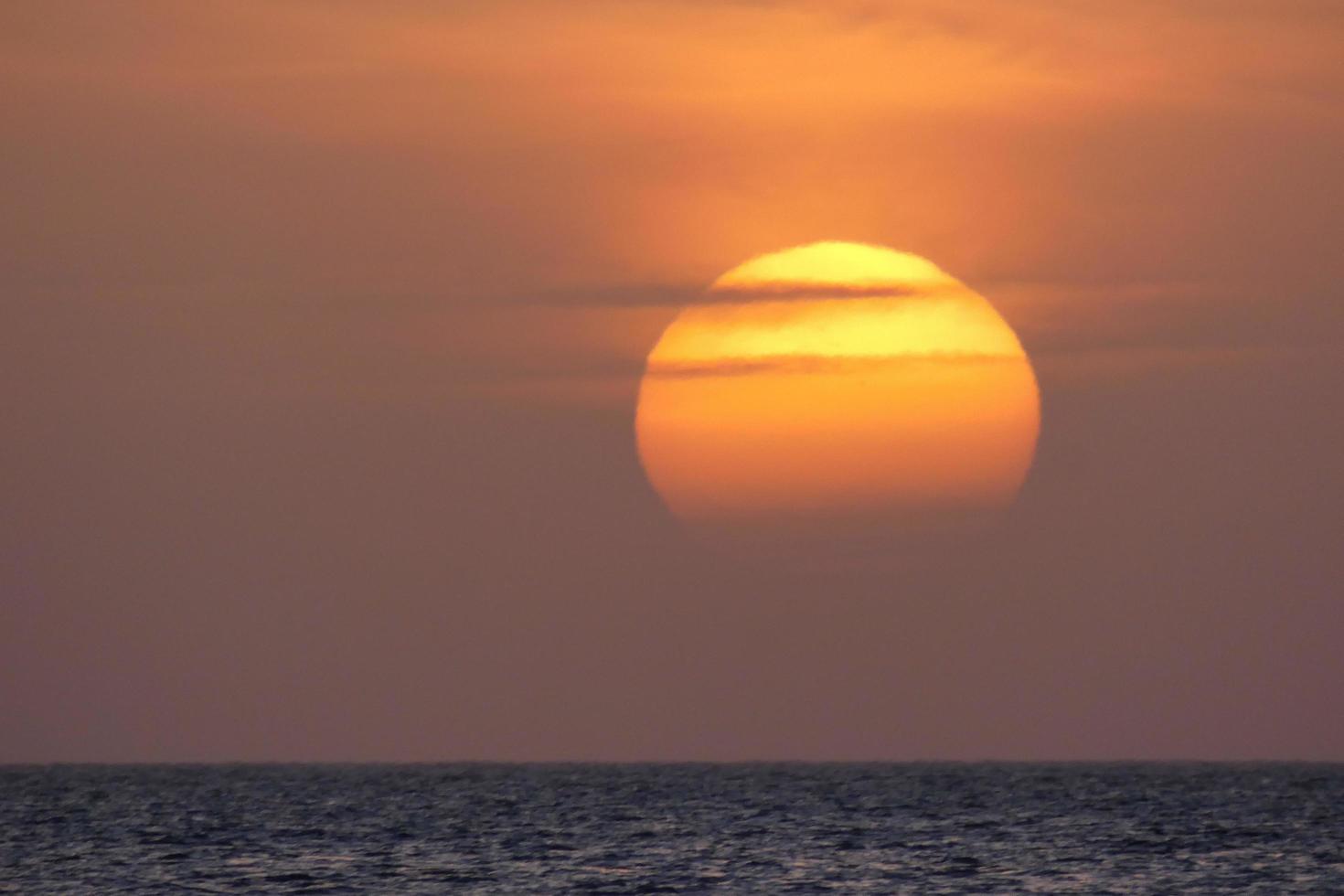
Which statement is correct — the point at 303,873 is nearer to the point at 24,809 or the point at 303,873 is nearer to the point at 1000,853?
the point at 1000,853

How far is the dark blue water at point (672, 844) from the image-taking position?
81.7 metres

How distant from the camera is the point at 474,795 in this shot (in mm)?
173625

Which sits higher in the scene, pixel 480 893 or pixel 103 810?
pixel 103 810

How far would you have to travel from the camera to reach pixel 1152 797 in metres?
169

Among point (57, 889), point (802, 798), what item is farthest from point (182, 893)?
point (802, 798)

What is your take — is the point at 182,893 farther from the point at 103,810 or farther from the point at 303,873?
the point at 103,810

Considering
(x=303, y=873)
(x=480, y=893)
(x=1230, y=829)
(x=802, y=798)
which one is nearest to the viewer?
(x=480, y=893)

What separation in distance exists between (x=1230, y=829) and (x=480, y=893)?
5345 centimetres

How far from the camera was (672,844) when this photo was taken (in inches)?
4050

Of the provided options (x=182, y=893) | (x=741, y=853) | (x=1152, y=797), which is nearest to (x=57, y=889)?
(x=182, y=893)

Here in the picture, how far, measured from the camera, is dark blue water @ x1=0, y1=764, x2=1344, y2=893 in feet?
268

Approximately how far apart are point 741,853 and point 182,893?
2557cm

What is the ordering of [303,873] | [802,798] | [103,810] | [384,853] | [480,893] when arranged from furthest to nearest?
1. [802,798]
2. [103,810]
3. [384,853]
4. [303,873]
5. [480,893]

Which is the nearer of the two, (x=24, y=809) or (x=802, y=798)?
(x=24, y=809)
